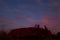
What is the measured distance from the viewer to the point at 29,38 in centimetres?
846

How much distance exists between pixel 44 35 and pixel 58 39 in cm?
130

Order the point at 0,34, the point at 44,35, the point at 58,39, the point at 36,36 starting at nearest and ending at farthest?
the point at 0,34, the point at 36,36, the point at 44,35, the point at 58,39

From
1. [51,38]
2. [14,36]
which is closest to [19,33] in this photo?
[14,36]

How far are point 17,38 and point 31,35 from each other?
87 centimetres

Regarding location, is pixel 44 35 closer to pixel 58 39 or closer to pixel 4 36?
pixel 58 39

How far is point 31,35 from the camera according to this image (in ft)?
28.1

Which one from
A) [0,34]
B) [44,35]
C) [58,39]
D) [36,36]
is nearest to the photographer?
[0,34]

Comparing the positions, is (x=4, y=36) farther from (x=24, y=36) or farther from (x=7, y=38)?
(x=24, y=36)

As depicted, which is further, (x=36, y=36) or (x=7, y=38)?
(x=36, y=36)

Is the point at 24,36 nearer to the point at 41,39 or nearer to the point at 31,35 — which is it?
the point at 31,35

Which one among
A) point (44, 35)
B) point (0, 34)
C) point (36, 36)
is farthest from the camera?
point (44, 35)

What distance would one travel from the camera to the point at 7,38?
8125mm

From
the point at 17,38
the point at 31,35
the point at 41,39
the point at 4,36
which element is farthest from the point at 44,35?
the point at 4,36

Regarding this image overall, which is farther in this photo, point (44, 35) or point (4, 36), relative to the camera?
point (44, 35)
